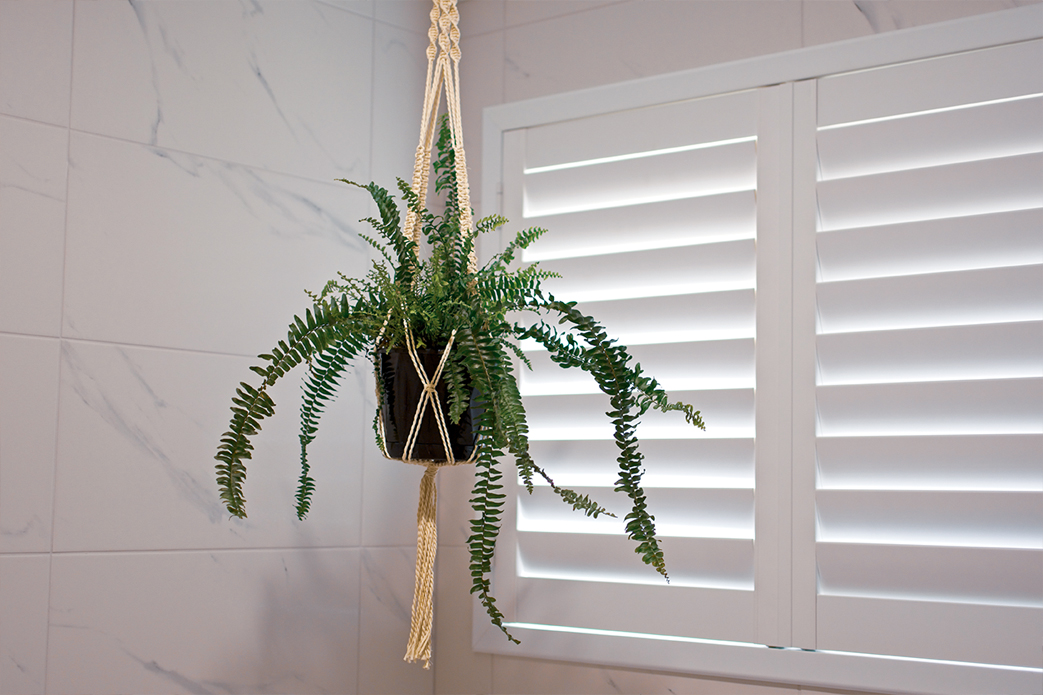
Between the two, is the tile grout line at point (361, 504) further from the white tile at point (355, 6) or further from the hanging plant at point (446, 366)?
the hanging plant at point (446, 366)

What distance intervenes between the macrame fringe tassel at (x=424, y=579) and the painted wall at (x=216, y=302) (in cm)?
42

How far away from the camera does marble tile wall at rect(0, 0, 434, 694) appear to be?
139 cm

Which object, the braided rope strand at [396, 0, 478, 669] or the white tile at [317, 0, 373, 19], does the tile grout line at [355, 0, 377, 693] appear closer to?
the white tile at [317, 0, 373, 19]

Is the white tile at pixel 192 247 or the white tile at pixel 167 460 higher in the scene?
the white tile at pixel 192 247

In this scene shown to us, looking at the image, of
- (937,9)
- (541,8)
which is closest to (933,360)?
(937,9)

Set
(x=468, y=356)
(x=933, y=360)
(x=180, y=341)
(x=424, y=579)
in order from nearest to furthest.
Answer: (x=468, y=356) < (x=424, y=579) < (x=933, y=360) < (x=180, y=341)

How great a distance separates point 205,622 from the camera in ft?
5.03

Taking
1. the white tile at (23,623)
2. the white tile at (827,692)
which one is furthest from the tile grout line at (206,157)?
the white tile at (827,692)

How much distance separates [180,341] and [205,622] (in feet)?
1.57

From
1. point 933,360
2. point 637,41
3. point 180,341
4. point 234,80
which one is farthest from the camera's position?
point 637,41

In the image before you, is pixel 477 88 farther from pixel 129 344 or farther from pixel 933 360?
pixel 933 360

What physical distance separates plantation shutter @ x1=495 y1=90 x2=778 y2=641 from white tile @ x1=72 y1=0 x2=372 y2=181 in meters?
0.41

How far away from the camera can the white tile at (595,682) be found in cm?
155

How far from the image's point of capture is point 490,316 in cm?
125
